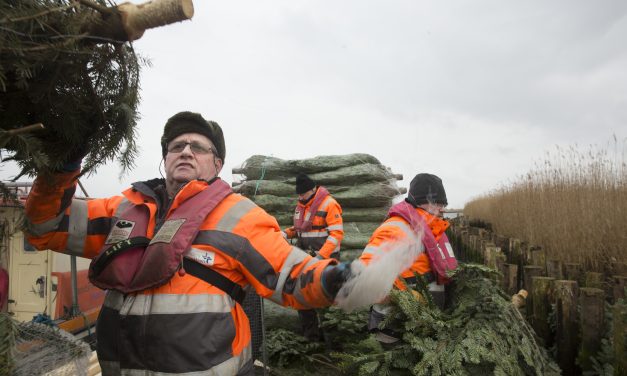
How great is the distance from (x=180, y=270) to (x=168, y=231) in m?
0.19

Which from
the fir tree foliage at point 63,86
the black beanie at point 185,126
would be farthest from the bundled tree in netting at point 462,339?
the fir tree foliage at point 63,86

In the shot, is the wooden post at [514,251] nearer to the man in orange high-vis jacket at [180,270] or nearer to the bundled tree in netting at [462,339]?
the bundled tree in netting at [462,339]

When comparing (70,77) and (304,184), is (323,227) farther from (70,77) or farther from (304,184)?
(70,77)

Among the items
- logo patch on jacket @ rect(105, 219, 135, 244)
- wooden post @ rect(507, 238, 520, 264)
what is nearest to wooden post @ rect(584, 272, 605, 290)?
wooden post @ rect(507, 238, 520, 264)

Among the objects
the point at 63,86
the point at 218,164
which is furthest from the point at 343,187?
the point at 63,86

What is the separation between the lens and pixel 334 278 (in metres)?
1.51

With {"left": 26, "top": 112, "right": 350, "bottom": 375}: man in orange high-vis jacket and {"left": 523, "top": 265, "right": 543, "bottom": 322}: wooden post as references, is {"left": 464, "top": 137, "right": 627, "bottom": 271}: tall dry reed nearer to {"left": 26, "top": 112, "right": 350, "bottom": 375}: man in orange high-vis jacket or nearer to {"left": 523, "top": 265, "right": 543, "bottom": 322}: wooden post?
{"left": 523, "top": 265, "right": 543, "bottom": 322}: wooden post

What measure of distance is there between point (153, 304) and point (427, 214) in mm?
2815

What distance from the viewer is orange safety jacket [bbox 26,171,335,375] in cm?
158

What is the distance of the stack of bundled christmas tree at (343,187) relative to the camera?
23.7ft

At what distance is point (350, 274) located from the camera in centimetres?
147

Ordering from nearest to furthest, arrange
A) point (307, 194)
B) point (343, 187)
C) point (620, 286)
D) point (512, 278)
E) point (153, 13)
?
1. point (153, 13)
2. point (620, 286)
3. point (512, 278)
4. point (307, 194)
5. point (343, 187)

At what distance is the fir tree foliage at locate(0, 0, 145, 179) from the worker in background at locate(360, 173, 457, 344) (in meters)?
2.20

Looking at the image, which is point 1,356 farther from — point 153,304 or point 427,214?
point 427,214
